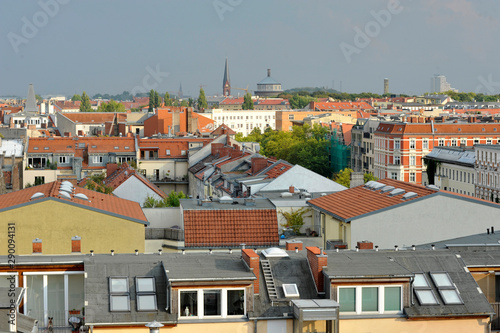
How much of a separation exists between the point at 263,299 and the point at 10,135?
6546 cm

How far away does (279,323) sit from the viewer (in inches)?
602

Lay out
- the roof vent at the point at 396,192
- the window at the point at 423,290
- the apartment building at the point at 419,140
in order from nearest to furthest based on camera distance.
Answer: the window at the point at 423,290, the roof vent at the point at 396,192, the apartment building at the point at 419,140

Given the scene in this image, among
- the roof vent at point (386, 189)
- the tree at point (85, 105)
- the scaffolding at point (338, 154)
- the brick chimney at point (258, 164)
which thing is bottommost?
the scaffolding at point (338, 154)

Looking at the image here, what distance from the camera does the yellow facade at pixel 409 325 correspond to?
15.4 metres

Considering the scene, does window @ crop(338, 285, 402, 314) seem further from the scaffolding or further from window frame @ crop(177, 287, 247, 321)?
the scaffolding

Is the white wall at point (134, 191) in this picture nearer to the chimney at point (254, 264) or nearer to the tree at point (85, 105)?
the chimney at point (254, 264)

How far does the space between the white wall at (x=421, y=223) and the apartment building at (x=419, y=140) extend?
57.9 meters

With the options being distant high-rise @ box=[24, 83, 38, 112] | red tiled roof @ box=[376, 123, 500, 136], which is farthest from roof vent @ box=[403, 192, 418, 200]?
distant high-rise @ box=[24, 83, 38, 112]

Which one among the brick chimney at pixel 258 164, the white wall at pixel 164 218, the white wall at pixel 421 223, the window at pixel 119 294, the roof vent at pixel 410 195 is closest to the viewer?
the window at pixel 119 294

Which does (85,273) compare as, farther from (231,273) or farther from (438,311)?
(438,311)

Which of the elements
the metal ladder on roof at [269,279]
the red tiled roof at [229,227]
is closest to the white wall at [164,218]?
the red tiled roof at [229,227]

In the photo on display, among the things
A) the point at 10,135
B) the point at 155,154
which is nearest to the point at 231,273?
the point at 155,154

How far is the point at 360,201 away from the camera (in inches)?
1087

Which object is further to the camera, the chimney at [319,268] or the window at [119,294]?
the chimney at [319,268]
